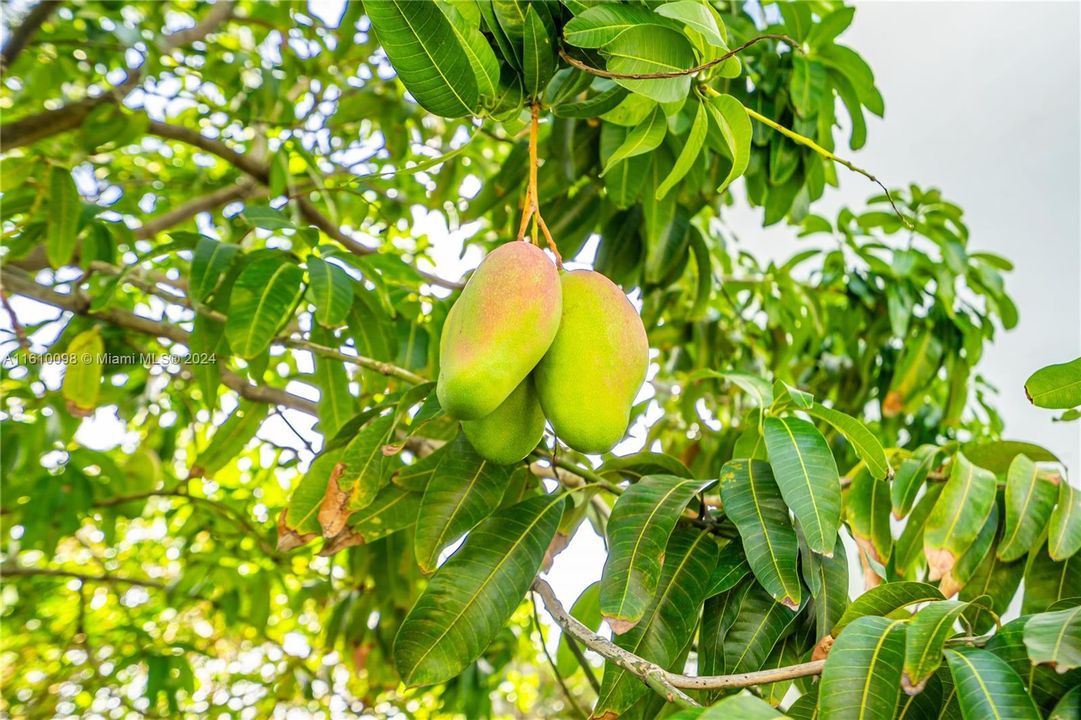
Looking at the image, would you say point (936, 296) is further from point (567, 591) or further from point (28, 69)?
point (28, 69)

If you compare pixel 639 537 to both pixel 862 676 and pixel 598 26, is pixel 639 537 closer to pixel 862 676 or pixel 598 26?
pixel 862 676

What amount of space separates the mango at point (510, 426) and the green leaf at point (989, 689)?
362 mm

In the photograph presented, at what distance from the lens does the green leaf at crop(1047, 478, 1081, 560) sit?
89cm

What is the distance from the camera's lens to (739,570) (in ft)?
2.66

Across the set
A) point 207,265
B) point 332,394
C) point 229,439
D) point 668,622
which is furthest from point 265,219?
point 668,622

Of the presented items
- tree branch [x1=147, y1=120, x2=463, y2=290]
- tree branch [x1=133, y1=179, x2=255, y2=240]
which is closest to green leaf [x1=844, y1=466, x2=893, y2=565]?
tree branch [x1=147, y1=120, x2=463, y2=290]

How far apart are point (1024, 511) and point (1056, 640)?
0.46 metres

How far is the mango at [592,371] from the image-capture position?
688mm

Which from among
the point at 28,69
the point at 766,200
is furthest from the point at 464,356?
the point at 28,69

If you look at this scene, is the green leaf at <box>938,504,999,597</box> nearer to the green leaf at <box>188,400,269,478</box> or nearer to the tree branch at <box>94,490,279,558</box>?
the green leaf at <box>188,400,269,478</box>

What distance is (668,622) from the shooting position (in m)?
0.80

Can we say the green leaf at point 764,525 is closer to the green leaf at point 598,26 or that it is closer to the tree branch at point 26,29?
the green leaf at point 598,26

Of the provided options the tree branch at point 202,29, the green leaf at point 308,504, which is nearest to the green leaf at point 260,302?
the green leaf at point 308,504

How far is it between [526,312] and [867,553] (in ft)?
1.92
